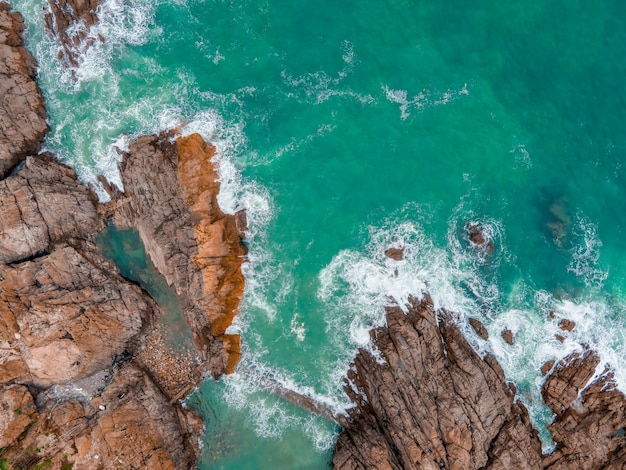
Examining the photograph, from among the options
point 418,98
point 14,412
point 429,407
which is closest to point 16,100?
point 14,412

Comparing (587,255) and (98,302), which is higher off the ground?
(587,255)

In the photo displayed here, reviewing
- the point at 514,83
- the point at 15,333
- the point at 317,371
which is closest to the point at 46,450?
the point at 15,333

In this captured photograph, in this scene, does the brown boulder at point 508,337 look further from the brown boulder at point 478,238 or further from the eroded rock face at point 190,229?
the eroded rock face at point 190,229

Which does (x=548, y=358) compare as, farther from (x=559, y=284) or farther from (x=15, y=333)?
(x=15, y=333)

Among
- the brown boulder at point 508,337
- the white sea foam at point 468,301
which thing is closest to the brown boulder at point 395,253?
Result: the white sea foam at point 468,301

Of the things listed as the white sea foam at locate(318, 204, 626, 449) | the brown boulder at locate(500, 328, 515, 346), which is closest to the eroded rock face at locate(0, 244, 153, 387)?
the white sea foam at locate(318, 204, 626, 449)

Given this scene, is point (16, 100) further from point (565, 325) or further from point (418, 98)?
point (565, 325)

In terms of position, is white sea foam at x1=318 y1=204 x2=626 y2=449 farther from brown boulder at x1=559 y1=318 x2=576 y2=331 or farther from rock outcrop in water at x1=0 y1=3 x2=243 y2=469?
rock outcrop in water at x1=0 y1=3 x2=243 y2=469
